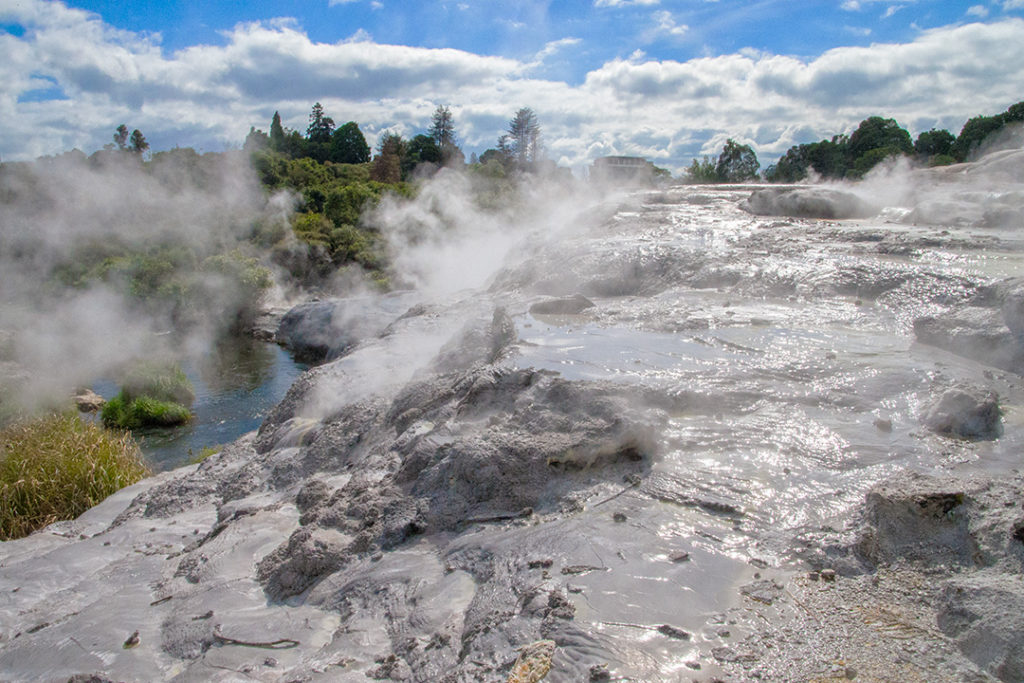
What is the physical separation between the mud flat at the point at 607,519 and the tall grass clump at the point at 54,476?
1.52 m

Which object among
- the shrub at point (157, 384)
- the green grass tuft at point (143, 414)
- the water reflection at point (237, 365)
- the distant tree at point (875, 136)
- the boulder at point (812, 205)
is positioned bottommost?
the water reflection at point (237, 365)

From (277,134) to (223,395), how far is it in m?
38.7

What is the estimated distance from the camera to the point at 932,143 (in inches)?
1040

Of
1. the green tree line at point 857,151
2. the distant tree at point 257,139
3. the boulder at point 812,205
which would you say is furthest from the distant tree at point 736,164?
the distant tree at point 257,139

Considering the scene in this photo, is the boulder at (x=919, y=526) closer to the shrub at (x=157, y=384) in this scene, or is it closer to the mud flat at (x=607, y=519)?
the mud flat at (x=607, y=519)

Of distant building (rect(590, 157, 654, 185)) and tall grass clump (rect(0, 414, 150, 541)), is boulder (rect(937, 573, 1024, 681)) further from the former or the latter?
distant building (rect(590, 157, 654, 185))

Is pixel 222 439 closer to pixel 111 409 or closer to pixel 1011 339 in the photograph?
pixel 111 409

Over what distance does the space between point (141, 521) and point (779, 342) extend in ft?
14.8

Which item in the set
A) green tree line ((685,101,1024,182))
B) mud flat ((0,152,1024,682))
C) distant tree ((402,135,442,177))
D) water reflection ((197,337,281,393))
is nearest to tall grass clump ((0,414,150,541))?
mud flat ((0,152,1024,682))

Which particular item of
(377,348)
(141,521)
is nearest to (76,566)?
(141,521)

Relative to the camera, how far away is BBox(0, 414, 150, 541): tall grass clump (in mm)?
6727

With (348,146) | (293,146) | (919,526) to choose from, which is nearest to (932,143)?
(919,526)

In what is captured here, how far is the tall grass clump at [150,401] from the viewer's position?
12.2 meters

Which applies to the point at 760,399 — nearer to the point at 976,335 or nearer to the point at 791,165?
the point at 976,335
